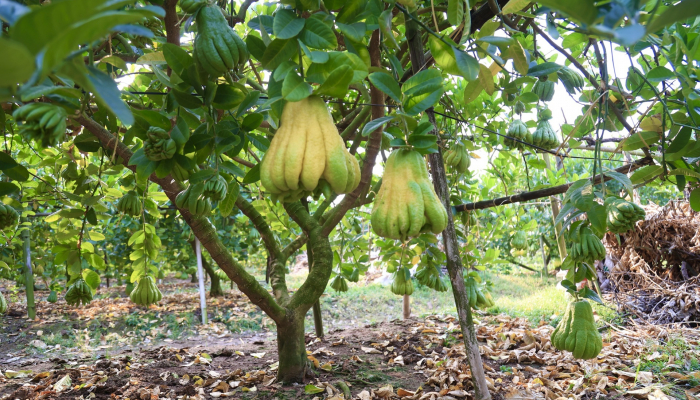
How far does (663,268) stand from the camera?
4.67m

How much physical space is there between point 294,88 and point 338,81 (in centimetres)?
8

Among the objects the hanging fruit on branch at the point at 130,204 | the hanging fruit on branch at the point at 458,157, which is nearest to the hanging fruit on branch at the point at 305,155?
the hanging fruit on branch at the point at 130,204

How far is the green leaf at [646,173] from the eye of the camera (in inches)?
54.4

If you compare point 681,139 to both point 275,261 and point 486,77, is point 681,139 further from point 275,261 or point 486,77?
point 275,261

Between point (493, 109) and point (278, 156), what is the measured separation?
8.14 ft

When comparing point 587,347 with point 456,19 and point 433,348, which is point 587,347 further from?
point 433,348

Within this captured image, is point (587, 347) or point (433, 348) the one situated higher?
point (587, 347)

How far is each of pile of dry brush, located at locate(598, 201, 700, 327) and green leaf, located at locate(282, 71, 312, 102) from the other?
14.7ft

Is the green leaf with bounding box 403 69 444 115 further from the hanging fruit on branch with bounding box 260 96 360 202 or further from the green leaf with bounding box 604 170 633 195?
the green leaf with bounding box 604 170 633 195

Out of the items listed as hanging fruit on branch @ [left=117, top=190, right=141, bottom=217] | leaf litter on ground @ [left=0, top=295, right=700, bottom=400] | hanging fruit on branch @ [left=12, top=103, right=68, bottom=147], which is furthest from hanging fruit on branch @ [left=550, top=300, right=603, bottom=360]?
hanging fruit on branch @ [left=117, top=190, right=141, bottom=217]

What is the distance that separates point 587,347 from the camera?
1.59 meters

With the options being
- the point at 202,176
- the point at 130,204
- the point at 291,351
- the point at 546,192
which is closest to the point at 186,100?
the point at 202,176

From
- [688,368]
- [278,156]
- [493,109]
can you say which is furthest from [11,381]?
[688,368]

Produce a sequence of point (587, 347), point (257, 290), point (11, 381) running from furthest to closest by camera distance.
A: point (11, 381) < point (257, 290) < point (587, 347)
